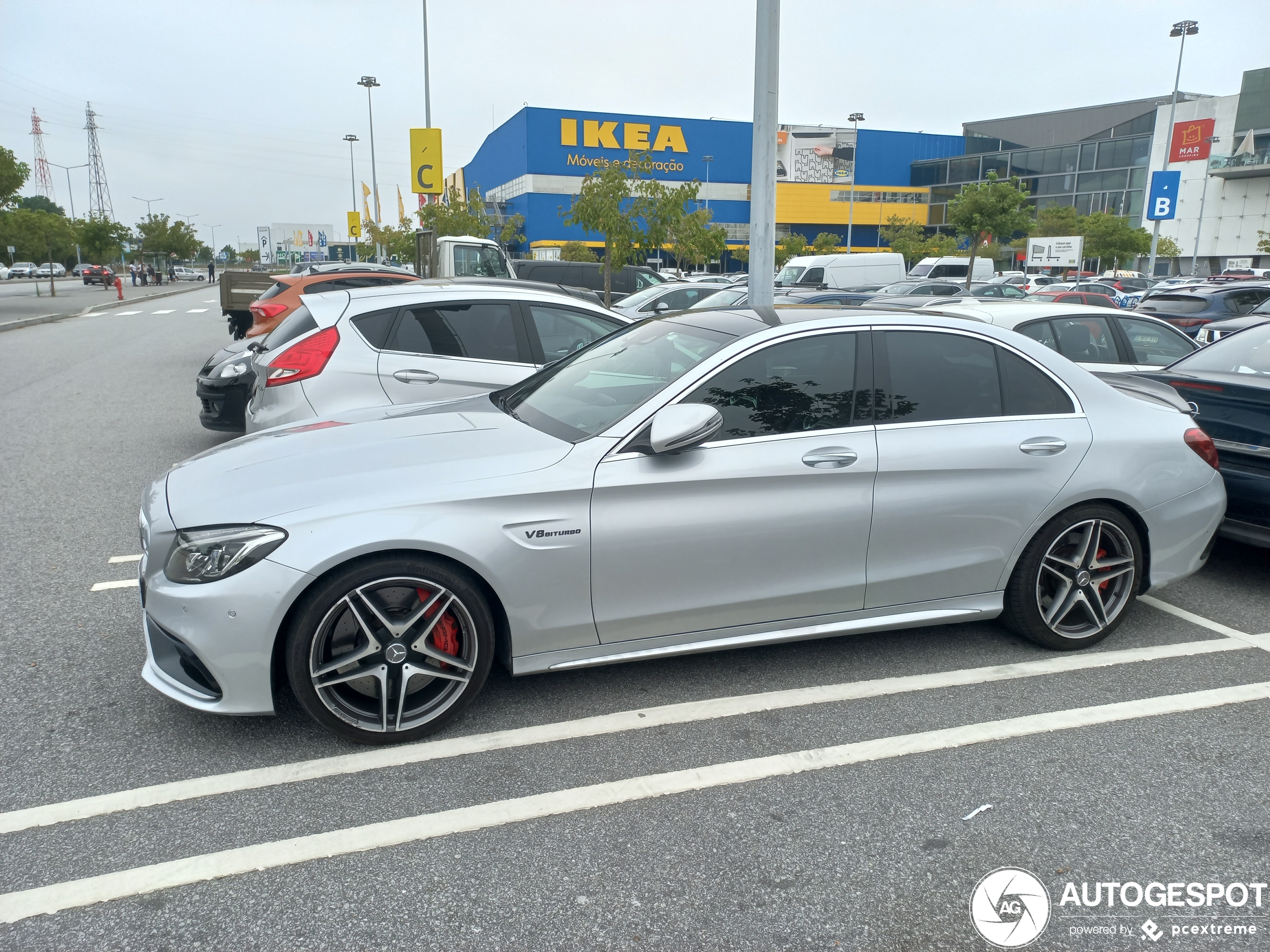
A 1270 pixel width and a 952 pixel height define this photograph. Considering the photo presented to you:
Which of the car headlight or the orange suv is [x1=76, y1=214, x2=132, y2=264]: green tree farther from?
the car headlight

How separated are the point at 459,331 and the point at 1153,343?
6.17 metres

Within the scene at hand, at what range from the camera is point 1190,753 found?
3354 mm

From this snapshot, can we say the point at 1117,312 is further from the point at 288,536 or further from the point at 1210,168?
the point at 1210,168

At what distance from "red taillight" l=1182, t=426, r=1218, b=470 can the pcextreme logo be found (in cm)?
7135

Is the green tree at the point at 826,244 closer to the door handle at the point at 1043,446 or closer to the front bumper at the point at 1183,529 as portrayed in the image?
the front bumper at the point at 1183,529

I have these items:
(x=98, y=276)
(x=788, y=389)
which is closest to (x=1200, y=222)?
(x=788, y=389)

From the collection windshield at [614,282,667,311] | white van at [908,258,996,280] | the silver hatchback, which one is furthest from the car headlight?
white van at [908,258,996,280]

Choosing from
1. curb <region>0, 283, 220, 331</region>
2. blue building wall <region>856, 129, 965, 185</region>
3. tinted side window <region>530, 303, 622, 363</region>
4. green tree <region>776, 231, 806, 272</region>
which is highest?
blue building wall <region>856, 129, 965, 185</region>

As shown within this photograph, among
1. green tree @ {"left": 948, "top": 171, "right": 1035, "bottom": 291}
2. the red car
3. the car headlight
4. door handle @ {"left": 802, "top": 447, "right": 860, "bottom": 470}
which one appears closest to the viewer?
the car headlight

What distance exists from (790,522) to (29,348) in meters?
19.8

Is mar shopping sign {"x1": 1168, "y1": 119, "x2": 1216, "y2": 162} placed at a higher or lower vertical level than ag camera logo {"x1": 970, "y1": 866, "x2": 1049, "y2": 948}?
higher

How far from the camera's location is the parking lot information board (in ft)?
153

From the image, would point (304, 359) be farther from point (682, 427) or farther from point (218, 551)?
point (682, 427)

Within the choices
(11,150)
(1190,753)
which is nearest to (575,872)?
(1190,753)
